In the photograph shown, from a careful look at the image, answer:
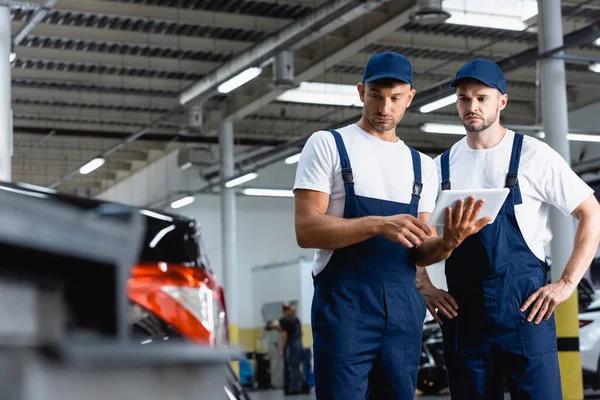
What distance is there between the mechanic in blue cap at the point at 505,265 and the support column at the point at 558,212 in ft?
20.8

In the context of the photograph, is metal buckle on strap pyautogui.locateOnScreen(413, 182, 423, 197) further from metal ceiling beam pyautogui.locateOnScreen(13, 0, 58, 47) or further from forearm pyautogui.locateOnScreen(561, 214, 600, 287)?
metal ceiling beam pyautogui.locateOnScreen(13, 0, 58, 47)

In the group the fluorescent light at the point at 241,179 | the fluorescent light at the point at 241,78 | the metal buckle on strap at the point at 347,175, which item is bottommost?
the metal buckle on strap at the point at 347,175

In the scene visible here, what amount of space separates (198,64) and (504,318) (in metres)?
14.1

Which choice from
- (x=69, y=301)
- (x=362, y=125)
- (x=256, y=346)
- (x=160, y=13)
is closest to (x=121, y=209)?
(x=69, y=301)

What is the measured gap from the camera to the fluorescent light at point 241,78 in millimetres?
12191

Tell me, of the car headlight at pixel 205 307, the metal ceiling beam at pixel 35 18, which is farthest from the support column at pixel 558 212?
the car headlight at pixel 205 307

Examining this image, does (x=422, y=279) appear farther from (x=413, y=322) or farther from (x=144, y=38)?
(x=144, y=38)

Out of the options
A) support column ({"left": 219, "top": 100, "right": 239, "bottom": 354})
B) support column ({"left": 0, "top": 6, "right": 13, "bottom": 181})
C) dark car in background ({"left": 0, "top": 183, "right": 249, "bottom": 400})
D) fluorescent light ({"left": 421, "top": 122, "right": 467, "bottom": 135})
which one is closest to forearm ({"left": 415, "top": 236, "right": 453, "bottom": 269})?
dark car in background ({"left": 0, "top": 183, "right": 249, "bottom": 400})

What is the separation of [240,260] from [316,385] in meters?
22.3

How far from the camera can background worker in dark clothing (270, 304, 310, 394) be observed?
16.3 metres

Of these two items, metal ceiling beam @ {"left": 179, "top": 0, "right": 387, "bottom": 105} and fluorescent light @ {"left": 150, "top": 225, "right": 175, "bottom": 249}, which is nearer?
fluorescent light @ {"left": 150, "top": 225, "right": 175, "bottom": 249}

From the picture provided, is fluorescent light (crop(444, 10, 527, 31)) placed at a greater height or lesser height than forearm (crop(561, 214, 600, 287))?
greater

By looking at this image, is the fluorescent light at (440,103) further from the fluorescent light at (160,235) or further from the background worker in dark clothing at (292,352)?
the fluorescent light at (160,235)

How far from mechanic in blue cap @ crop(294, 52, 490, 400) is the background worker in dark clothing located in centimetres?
1363
